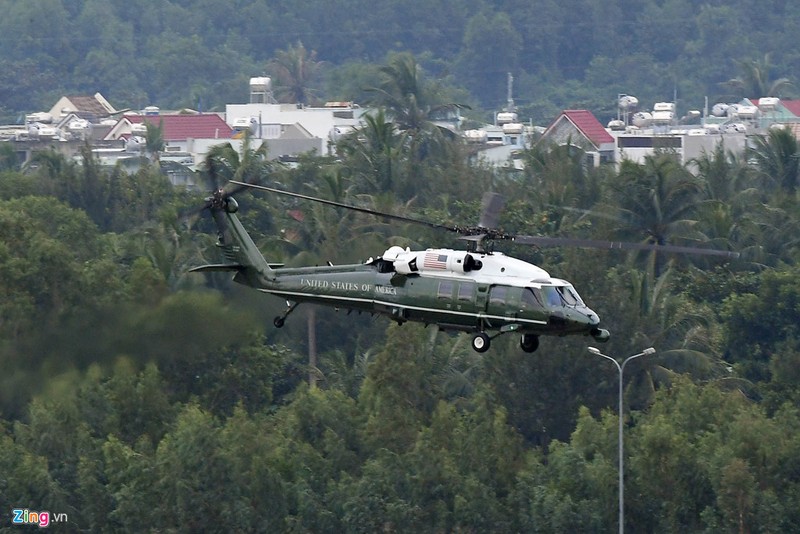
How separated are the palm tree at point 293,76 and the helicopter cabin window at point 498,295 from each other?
5478 inches

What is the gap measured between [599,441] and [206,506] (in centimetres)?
1022

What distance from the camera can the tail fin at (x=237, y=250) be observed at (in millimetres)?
39062

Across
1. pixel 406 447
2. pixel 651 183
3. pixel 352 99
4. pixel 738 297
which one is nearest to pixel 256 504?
pixel 406 447

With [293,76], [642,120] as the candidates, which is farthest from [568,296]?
[293,76]

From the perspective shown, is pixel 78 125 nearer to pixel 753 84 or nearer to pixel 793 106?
pixel 793 106

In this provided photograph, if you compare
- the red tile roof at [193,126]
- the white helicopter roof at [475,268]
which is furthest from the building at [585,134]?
the white helicopter roof at [475,268]

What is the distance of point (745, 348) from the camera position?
67.6 m

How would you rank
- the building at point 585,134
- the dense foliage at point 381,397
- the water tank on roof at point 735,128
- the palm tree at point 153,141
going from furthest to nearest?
the water tank on roof at point 735,128
the building at point 585,134
the palm tree at point 153,141
the dense foliage at point 381,397

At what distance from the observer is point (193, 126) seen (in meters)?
140

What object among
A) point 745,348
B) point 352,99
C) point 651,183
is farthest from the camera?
point 352,99

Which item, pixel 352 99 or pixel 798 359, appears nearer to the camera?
pixel 798 359

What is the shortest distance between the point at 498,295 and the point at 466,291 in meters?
0.56

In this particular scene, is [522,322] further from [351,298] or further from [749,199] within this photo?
[749,199]

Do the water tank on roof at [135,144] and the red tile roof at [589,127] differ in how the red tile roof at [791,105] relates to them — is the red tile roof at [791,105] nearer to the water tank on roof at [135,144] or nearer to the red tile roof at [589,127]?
the red tile roof at [589,127]
